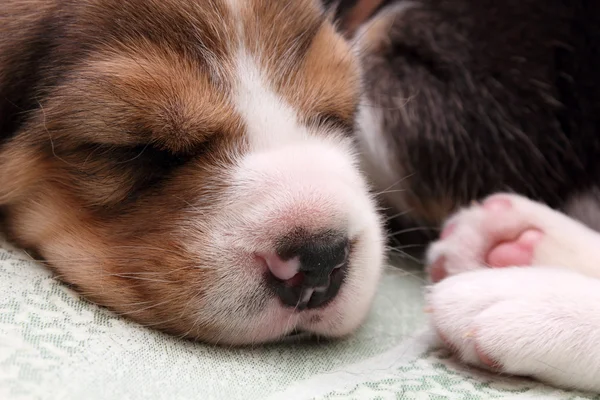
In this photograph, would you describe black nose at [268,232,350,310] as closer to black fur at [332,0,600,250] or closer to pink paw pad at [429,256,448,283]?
pink paw pad at [429,256,448,283]

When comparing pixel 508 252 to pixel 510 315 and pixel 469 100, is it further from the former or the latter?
pixel 469 100

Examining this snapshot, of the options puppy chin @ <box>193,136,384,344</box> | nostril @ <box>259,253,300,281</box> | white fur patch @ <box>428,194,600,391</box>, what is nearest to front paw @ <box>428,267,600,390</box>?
white fur patch @ <box>428,194,600,391</box>

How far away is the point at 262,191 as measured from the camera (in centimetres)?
104

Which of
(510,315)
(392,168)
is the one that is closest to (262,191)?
(510,315)

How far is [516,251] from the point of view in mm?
1251

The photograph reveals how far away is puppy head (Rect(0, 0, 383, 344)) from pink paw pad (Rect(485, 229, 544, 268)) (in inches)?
9.1

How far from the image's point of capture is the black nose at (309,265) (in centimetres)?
100

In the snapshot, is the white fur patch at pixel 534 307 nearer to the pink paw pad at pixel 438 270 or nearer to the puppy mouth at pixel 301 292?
the pink paw pad at pixel 438 270

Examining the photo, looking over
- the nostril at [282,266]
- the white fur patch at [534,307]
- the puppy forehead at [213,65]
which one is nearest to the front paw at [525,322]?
the white fur patch at [534,307]

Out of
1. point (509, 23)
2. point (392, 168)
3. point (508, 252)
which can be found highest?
point (509, 23)

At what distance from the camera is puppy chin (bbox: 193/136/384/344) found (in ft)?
3.31

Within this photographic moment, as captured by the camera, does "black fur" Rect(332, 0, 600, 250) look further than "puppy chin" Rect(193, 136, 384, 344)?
Yes

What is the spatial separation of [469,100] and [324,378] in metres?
0.78

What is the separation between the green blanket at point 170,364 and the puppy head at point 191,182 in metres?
0.04
